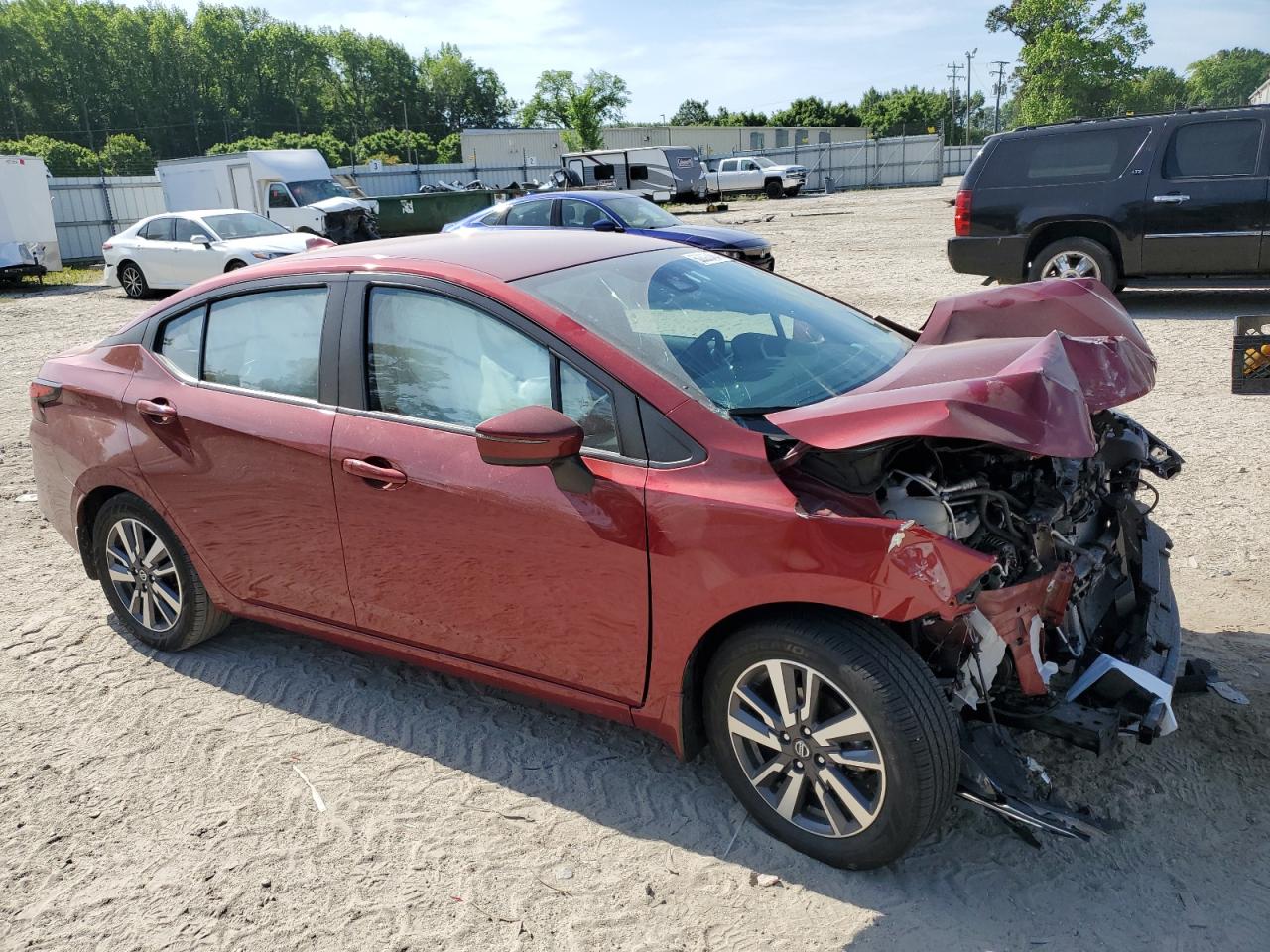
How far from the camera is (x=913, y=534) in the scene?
2.47 meters

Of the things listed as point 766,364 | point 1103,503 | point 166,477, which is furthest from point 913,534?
point 166,477

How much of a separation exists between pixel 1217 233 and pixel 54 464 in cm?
1053

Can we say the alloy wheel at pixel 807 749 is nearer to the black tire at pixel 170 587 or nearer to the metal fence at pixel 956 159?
the black tire at pixel 170 587

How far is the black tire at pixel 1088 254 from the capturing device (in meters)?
10.7

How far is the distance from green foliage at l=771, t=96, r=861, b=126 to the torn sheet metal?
3306 inches

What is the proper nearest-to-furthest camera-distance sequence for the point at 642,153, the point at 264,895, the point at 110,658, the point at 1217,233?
the point at 264,895 → the point at 110,658 → the point at 1217,233 → the point at 642,153

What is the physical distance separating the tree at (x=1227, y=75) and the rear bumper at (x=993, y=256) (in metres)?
118

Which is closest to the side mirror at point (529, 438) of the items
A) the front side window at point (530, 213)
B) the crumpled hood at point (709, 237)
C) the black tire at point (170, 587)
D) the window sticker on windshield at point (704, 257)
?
the window sticker on windshield at point (704, 257)

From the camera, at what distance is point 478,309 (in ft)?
10.7

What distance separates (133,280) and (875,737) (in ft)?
62.6

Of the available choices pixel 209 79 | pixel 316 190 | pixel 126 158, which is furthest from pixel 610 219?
pixel 209 79

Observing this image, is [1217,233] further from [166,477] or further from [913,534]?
[166,477]

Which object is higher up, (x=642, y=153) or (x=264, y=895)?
(x=642, y=153)

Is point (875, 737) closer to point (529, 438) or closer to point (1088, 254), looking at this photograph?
point (529, 438)
